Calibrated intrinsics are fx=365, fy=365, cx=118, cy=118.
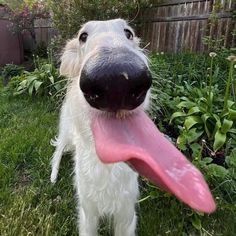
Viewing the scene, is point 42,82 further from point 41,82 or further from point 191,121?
point 191,121

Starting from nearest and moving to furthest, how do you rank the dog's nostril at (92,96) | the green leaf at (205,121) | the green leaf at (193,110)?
the dog's nostril at (92,96), the green leaf at (205,121), the green leaf at (193,110)

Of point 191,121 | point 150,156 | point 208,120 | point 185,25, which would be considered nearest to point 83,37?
point 150,156

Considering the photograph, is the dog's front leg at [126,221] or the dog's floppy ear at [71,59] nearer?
the dog's front leg at [126,221]

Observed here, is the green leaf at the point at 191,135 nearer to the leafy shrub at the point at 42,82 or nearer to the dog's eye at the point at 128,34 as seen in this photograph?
the dog's eye at the point at 128,34

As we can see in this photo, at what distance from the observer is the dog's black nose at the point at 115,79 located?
1.37 meters

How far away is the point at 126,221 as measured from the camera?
2643 millimetres

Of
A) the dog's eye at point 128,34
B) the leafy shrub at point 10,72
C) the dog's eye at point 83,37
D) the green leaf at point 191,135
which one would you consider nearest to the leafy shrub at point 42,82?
the leafy shrub at point 10,72

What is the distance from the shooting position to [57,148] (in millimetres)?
4109

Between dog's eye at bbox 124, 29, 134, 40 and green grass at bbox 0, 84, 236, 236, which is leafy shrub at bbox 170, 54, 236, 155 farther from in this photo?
dog's eye at bbox 124, 29, 134, 40

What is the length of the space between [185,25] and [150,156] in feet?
23.9

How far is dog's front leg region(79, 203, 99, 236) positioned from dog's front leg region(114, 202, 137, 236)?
0.16 m

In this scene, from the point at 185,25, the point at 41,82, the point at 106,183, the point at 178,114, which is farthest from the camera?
the point at 185,25

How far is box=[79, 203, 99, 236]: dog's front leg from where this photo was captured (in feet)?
8.72

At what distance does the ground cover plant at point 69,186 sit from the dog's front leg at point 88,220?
0.19 meters
